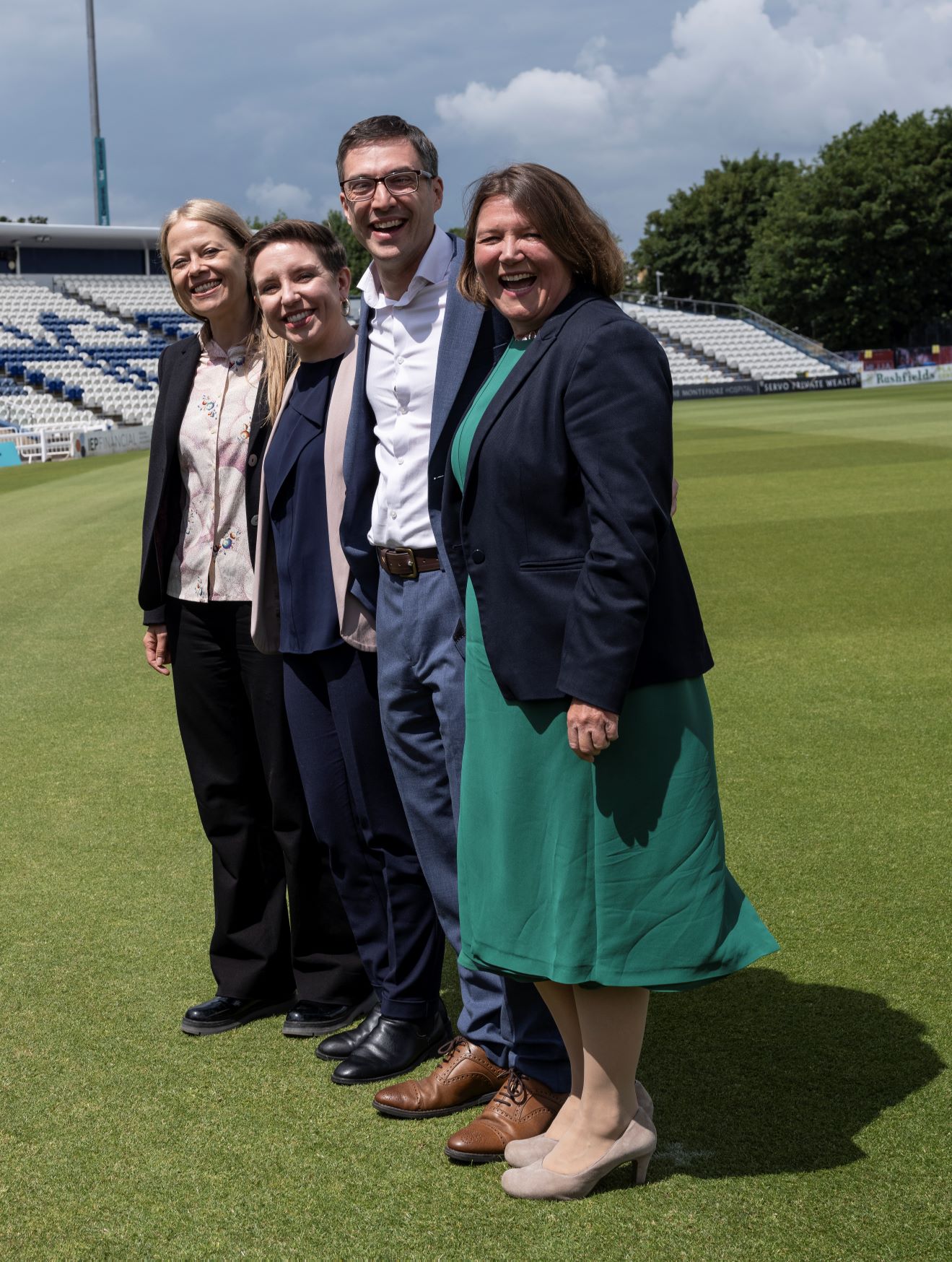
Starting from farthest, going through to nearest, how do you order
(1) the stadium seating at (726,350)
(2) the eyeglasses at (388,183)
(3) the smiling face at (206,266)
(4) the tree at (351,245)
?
(4) the tree at (351,245) → (1) the stadium seating at (726,350) → (3) the smiling face at (206,266) → (2) the eyeglasses at (388,183)

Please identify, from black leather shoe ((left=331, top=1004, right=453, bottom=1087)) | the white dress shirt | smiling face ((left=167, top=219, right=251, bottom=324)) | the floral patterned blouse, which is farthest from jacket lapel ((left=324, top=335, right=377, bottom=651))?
black leather shoe ((left=331, top=1004, right=453, bottom=1087))

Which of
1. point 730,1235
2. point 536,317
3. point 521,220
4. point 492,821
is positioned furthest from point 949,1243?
point 521,220

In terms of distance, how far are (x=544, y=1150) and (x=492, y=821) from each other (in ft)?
2.48

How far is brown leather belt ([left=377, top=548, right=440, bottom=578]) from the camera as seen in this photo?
9.59 feet

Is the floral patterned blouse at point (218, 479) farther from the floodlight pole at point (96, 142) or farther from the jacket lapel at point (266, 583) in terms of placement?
the floodlight pole at point (96, 142)

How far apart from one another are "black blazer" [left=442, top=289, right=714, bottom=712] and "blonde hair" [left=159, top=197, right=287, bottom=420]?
103 centimetres

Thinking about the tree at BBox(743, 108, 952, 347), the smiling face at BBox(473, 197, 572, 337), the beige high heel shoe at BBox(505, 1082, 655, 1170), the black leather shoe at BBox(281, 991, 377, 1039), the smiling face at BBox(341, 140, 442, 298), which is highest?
the tree at BBox(743, 108, 952, 347)

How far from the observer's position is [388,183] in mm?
2957

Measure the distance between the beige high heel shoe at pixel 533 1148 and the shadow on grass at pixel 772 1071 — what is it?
0.40 ft

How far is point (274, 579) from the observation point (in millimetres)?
3375

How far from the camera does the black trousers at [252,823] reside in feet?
11.5

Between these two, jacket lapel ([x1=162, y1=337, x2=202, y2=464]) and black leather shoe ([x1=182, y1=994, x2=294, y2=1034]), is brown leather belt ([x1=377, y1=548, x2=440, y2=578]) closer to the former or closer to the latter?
jacket lapel ([x1=162, y1=337, x2=202, y2=464])

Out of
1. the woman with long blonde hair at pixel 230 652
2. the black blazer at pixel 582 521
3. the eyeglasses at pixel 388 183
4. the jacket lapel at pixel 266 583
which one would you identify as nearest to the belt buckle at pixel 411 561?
the black blazer at pixel 582 521

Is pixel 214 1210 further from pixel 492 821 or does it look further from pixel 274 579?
pixel 274 579
